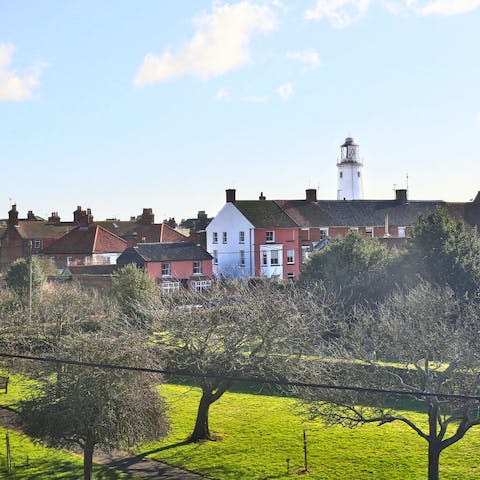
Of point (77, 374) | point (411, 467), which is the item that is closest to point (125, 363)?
point (77, 374)

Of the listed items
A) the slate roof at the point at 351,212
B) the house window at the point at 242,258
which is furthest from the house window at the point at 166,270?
the slate roof at the point at 351,212

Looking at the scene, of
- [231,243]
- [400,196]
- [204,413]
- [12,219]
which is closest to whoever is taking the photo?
[204,413]

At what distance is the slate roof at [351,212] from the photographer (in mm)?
63781

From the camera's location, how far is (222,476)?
19188 mm

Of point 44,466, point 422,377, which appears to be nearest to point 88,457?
point 44,466

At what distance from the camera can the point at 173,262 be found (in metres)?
58.1

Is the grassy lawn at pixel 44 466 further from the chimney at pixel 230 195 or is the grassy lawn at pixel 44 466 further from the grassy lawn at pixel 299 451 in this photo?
the chimney at pixel 230 195

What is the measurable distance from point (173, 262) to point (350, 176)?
31341 mm

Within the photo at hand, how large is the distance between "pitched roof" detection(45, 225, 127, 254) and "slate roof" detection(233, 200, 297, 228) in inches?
572

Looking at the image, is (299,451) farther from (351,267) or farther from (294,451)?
(351,267)

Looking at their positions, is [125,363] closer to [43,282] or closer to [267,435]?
[267,435]

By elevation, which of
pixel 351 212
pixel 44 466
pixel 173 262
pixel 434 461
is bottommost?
pixel 44 466

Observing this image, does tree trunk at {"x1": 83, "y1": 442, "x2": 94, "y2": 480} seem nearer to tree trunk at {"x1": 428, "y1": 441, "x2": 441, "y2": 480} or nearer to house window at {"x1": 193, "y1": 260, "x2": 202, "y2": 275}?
tree trunk at {"x1": 428, "y1": 441, "x2": 441, "y2": 480}

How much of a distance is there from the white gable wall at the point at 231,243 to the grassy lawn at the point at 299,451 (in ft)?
115
